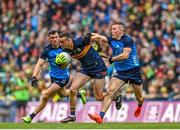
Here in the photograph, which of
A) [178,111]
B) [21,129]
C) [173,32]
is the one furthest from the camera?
[173,32]

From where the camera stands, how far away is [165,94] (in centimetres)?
2573

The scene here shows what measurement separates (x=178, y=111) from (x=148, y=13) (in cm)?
605

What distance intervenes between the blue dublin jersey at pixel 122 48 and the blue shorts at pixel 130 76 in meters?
0.10

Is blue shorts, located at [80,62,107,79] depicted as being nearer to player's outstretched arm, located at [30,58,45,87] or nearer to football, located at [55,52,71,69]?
football, located at [55,52,71,69]

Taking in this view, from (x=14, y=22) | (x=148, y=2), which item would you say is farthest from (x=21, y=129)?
(x=14, y=22)

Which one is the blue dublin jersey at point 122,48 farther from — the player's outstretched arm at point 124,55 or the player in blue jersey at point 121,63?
the player's outstretched arm at point 124,55

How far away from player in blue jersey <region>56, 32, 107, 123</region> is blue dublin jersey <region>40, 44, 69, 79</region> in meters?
0.89

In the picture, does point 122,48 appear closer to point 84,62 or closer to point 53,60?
point 84,62

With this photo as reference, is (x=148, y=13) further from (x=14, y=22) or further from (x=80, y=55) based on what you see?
(x=80, y=55)

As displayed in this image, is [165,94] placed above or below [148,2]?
below

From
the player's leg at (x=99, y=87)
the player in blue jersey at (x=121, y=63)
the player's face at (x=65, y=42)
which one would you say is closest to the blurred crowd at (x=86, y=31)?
the player's leg at (x=99, y=87)

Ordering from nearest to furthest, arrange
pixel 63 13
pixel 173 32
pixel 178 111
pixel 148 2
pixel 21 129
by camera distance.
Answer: pixel 21 129
pixel 178 111
pixel 173 32
pixel 148 2
pixel 63 13

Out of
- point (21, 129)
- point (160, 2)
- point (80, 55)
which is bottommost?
point (21, 129)

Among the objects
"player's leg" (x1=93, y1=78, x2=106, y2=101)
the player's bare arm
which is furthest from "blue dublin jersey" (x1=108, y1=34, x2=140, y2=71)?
"player's leg" (x1=93, y1=78, x2=106, y2=101)
